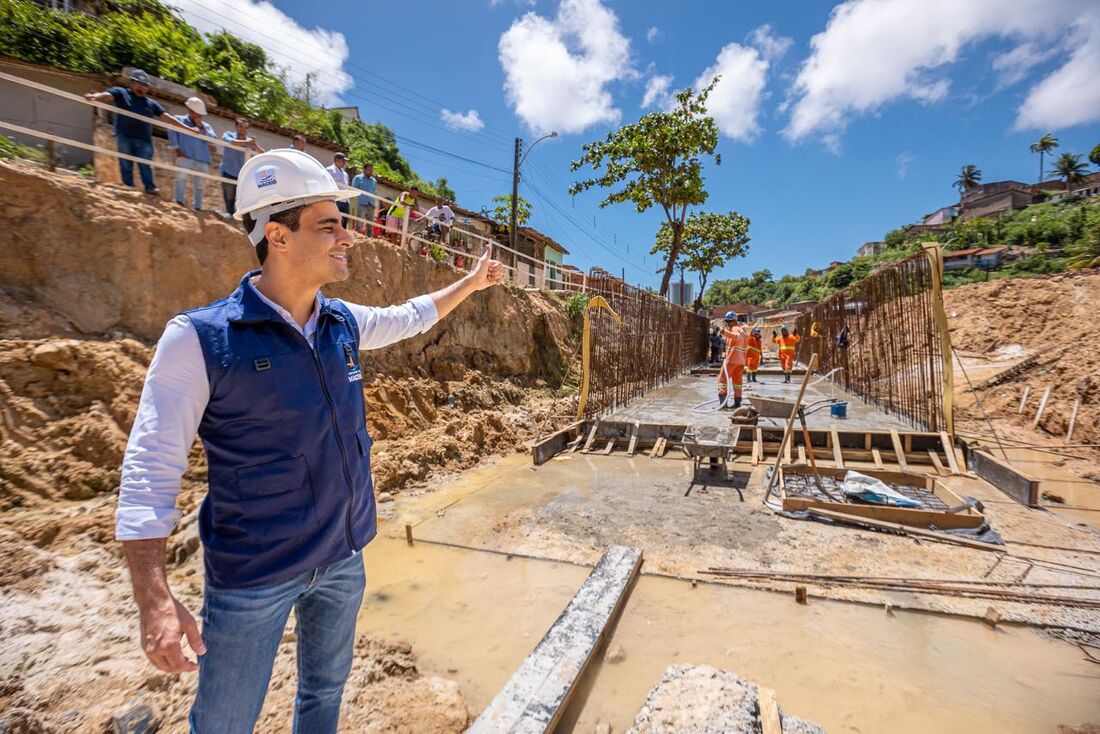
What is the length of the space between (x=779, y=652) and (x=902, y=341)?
7.52 meters

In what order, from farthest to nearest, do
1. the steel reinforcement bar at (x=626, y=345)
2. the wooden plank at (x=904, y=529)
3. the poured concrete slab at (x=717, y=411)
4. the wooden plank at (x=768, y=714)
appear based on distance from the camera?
the steel reinforcement bar at (x=626, y=345), the poured concrete slab at (x=717, y=411), the wooden plank at (x=904, y=529), the wooden plank at (x=768, y=714)

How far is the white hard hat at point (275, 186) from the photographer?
4.97ft

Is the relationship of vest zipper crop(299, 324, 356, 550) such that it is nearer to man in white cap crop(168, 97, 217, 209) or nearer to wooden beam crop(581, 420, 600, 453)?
→ wooden beam crop(581, 420, 600, 453)

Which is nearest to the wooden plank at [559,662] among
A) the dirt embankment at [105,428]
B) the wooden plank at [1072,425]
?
the dirt embankment at [105,428]

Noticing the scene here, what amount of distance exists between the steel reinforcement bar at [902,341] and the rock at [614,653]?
692 cm

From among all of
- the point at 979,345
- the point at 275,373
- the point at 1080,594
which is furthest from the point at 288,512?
the point at 979,345

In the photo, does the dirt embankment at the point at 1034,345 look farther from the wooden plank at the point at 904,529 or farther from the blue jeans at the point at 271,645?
the blue jeans at the point at 271,645

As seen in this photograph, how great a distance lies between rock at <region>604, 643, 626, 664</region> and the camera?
10.5 feet

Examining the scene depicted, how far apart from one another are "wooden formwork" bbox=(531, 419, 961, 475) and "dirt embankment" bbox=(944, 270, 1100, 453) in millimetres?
4296

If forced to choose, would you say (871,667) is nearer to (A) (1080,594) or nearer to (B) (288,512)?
(A) (1080,594)

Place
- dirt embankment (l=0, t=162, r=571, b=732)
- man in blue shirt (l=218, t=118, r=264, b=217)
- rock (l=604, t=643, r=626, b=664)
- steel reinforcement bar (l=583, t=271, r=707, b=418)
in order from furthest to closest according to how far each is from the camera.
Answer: steel reinforcement bar (l=583, t=271, r=707, b=418) < man in blue shirt (l=218, t=118, r=264, b=217) < rock (l=604, t=643, r=626, b=664) < dirt embankment (l=0, t=162, r=571, b=732)

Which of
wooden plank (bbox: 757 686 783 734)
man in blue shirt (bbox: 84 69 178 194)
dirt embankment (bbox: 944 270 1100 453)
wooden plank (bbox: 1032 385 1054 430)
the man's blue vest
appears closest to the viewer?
the man's blue vest

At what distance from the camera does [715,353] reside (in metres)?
24.1

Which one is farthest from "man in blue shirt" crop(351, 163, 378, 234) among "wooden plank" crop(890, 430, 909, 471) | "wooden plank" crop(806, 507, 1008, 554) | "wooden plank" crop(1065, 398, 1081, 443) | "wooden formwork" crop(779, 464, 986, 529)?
"wooden plank" crop(1065, 398, 1081, 443)
